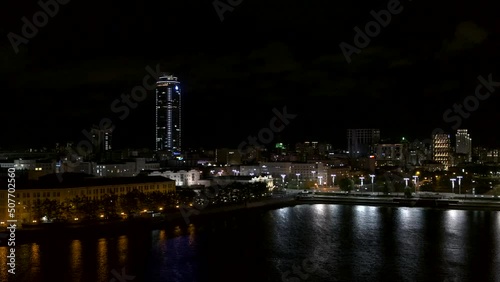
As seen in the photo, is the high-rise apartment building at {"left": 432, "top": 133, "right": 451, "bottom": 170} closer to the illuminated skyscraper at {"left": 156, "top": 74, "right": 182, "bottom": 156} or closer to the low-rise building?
the illuminated skyscraper at {"left": 156, "top": 74, "right": 182, "bottom": 156}

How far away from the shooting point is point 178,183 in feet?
52.5

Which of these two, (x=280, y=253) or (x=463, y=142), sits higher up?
(x=463, y=142)

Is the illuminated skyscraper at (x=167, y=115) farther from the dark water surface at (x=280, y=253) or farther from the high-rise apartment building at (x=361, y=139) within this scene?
the dark water surface at (x=280, y=253)

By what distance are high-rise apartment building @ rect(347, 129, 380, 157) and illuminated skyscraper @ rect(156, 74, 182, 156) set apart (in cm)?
1123

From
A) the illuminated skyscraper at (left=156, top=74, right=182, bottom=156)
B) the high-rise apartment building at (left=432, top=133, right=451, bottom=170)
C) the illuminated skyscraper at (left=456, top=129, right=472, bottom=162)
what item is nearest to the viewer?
the high-rise apartment building at (left=432, top=133, right=451, bottom=170)

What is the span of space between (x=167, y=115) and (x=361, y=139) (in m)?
12.8

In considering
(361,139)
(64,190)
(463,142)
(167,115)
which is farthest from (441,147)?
(64,190)

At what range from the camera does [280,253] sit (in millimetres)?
7434

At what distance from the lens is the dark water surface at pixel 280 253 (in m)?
6.27

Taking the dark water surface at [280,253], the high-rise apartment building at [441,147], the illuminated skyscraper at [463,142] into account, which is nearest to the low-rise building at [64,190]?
the dark water surface at [280,253]

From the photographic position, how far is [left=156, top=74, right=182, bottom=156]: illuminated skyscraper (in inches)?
1336

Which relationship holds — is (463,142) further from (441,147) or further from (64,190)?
(64,190)

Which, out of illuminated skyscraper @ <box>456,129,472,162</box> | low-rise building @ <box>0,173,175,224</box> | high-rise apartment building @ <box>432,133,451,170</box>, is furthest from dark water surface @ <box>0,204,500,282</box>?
illuminated skyscraper @ <box>456,129,472,162</box>

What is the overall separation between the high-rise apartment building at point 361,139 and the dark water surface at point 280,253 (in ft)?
81.9
